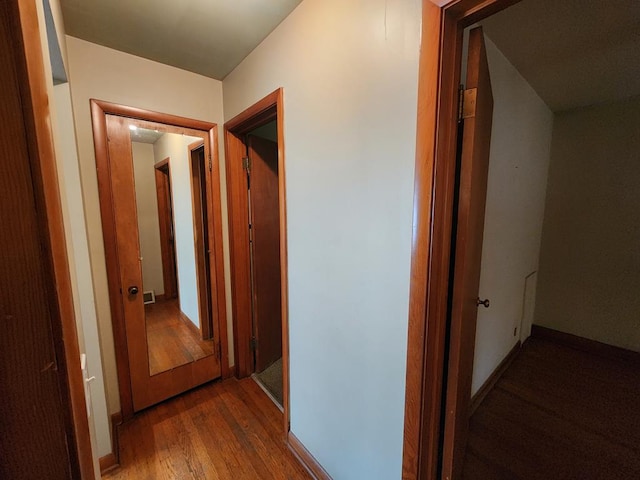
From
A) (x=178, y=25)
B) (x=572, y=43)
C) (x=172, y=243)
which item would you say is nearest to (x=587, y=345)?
(x=572, y=43)

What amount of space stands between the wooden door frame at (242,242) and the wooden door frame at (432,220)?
825 millimetres

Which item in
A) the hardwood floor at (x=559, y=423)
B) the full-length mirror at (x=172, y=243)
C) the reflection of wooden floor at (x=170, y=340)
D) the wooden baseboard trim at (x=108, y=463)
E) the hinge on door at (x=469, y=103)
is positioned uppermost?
the hinge on door at (x=469, y=103)

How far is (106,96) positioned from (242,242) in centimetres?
124

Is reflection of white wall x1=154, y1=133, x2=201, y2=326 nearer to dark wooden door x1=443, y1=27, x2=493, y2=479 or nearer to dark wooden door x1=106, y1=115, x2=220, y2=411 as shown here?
dark wooden door x1=106, y1=115, x2=220, y2=411

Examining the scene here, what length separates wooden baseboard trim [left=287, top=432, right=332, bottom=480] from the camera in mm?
1370

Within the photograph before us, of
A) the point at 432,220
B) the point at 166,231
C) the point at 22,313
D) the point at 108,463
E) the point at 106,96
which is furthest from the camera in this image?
the point at 166,231

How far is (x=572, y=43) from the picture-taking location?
151 cm

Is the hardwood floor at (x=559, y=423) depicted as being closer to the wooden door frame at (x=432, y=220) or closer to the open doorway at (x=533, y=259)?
the open doorway at (x=533, y=259)

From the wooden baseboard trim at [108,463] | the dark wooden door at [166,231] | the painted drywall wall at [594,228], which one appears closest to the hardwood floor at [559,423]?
the painted drywall wall at [594,228]

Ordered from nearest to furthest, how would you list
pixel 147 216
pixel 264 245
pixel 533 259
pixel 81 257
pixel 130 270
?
pixel 81 257, pixel 130 270, pixel 147 216, pixel 264 245, pixel 533 259

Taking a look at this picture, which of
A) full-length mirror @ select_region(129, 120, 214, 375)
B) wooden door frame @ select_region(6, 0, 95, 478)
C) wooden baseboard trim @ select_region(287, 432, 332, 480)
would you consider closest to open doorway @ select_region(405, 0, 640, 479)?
wooden baseboard trim @ select_region(287, 432, 332, 480)

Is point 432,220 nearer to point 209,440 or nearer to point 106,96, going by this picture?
point 209,440

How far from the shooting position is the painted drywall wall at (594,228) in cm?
242

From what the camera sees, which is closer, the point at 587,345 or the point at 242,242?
the point at 242,242
